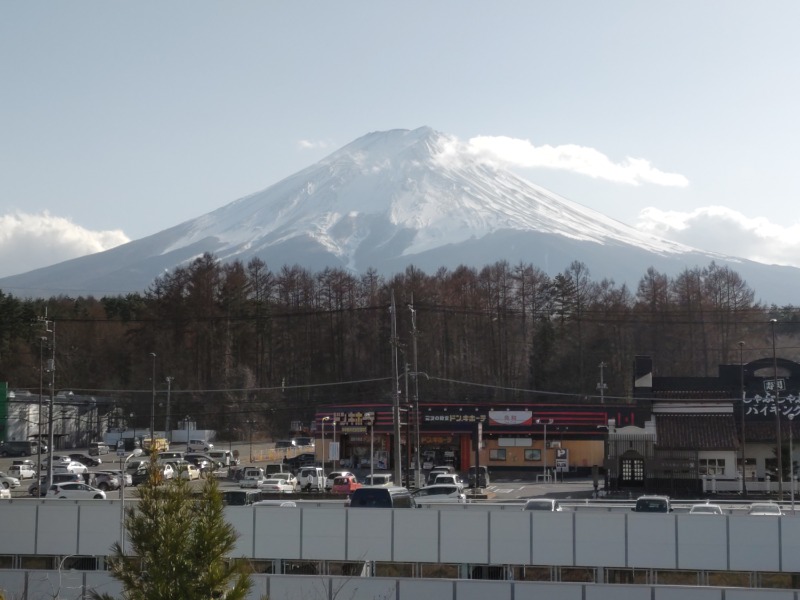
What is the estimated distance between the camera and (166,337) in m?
79.4

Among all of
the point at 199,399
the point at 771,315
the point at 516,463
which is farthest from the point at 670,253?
the point at 516,463

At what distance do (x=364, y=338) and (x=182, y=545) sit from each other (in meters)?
72.8

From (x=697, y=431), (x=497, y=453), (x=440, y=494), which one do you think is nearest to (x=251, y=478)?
(x=440, y=494)

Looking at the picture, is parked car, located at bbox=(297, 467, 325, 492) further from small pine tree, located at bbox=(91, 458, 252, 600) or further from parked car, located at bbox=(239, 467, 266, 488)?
small pine tree, located at bbox=(91, 458, 252, 600)

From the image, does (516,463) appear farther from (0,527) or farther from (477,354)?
(0,527)

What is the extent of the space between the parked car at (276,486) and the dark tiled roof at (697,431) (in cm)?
1758

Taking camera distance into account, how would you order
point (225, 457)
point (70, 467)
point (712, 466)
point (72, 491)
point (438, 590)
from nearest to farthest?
point (438, 590) → point (72, 491) → point (712, 466) → point (70, 467) → point (225, 457)

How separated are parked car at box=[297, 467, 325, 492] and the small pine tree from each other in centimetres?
3632

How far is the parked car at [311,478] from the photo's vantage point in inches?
1882

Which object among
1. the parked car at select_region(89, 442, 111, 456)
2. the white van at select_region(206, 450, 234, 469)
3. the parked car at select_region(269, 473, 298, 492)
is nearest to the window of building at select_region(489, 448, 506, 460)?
the parked car at select_region(269, 473, 298, 492)

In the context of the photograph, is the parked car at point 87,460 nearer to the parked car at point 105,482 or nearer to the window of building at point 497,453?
the parked car at point 105,482

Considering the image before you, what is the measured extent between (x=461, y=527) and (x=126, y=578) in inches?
478

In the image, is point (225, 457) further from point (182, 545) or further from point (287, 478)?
point (182, 545)

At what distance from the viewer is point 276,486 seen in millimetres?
43406
